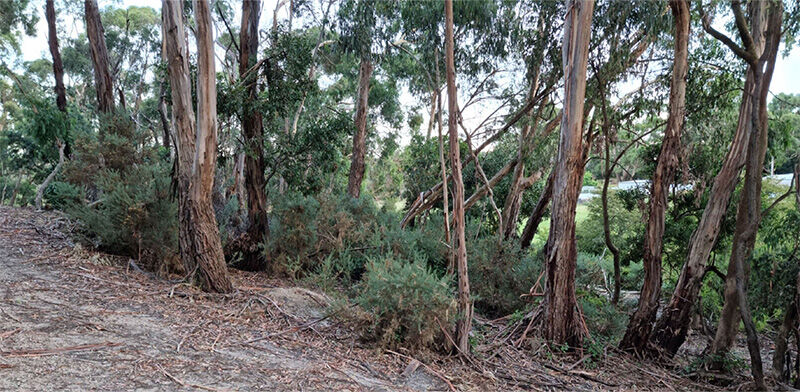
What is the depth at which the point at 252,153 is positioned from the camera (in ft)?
27.6

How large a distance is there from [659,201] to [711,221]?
2.20 ft

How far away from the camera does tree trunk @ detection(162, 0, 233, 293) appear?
228 inches

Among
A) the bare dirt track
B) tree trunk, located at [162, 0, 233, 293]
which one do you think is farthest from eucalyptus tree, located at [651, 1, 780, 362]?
tree trunk, located at [162, 0, 233, 293]

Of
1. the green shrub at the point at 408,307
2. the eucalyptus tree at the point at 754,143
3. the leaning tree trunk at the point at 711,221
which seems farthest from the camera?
the leaning tree trunk at the point at 711,221

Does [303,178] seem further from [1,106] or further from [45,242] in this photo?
[1,106]

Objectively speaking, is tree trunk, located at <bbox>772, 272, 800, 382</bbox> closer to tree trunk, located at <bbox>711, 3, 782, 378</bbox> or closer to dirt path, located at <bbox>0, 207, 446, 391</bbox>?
tree trunk, located at <bbox>711, 3, 782, 378</bbox>

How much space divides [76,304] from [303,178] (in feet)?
16.6

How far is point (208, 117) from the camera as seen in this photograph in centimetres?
583

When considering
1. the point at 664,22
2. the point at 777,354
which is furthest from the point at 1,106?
the point at 777,354

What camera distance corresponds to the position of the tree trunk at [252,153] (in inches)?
334

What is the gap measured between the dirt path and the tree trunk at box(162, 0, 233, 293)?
0.55 meters

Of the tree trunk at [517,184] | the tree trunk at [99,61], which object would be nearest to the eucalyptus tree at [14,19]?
the tree trunk at [99,61]

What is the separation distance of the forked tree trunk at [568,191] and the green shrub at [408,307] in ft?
6.54

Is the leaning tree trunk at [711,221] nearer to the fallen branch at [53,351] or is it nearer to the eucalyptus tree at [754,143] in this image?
the eucalyptus tree at [754,143]
